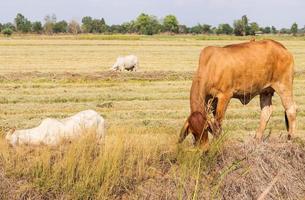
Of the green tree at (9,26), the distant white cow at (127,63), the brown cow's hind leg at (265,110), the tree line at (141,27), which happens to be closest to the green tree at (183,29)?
the tree line at (141,27)

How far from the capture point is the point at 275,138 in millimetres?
10250

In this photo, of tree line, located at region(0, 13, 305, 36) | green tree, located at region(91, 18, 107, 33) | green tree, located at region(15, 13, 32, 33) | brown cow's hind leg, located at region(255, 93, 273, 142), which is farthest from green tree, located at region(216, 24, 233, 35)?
brown cow's hind leg, located at region(255, 93, 273, 142)

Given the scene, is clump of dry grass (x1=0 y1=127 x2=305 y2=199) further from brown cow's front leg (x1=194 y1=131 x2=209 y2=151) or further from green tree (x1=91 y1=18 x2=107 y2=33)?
green tree (x1=91 y1=18 x2=107 y2=33)

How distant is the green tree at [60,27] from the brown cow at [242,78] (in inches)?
4960

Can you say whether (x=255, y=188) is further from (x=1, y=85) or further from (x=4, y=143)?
(x=1, y=85)

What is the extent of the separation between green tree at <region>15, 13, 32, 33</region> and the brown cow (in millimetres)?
117942

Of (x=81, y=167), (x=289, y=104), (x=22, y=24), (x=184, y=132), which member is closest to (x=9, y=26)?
(x=22, y=24)

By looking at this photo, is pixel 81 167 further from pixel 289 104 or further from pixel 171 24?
pixel 171 24

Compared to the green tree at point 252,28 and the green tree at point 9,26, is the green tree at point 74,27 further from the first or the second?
the green tree at point 252,28

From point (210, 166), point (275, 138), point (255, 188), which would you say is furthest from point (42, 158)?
point (275, 138)

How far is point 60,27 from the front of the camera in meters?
134

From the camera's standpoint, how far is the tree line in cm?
11881

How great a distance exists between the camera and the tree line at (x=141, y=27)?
4678 inches

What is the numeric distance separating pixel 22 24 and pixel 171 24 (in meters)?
40.6
